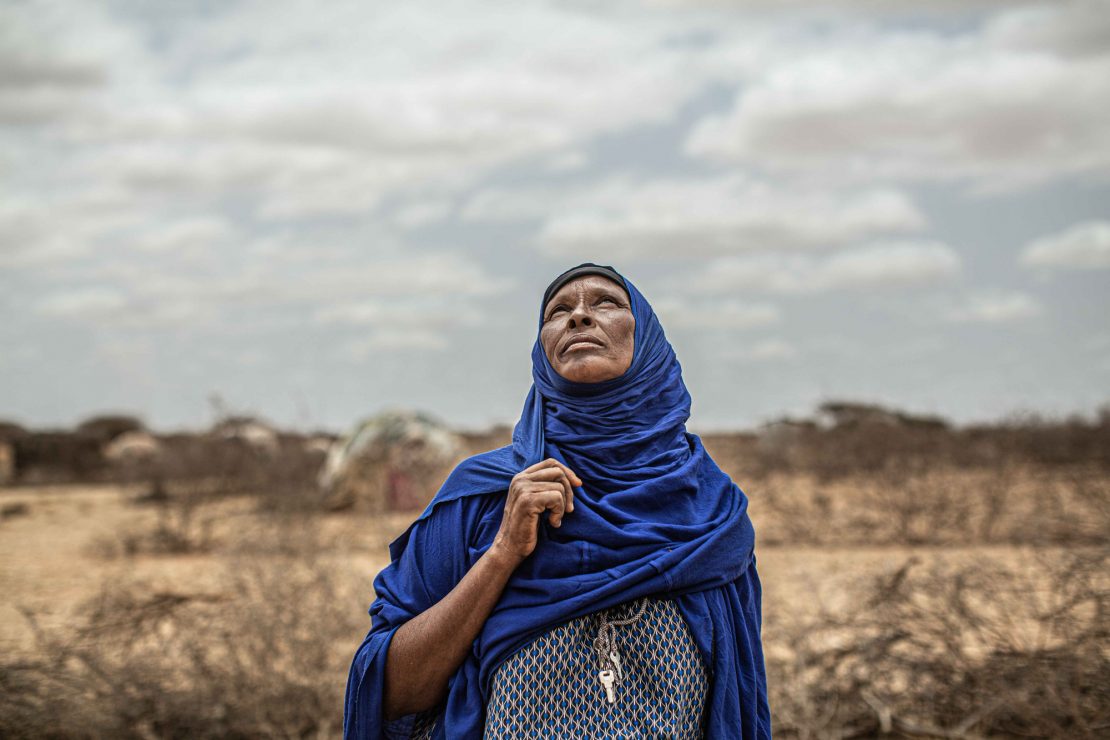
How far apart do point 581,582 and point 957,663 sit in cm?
409

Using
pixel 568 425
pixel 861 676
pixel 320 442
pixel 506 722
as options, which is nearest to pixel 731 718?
pixel 506 722

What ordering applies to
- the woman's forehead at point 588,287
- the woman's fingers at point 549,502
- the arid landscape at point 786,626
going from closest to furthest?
the woman's fingers at point 549,502 < the woman's forehead at point 588,287 < the arid landscape at point 786,626

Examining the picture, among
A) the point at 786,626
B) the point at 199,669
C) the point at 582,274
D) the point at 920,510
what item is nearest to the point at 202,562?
the point at 199,669

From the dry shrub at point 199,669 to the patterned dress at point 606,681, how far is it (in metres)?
4.01

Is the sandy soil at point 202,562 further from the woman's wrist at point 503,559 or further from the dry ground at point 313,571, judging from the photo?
the woman's wrist at point 503,559

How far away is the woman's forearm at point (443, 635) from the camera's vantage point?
2115 mm

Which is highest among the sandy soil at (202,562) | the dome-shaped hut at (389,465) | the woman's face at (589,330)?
the woman's face at (589,330)

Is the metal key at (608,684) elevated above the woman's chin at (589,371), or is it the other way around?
the woman's chin at (589,371)

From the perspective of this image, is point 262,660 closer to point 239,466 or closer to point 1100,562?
point 1100,562

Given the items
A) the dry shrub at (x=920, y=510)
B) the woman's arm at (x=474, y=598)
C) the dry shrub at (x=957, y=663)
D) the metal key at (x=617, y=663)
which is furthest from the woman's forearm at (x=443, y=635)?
the dry shrub at (x=920, y=510)

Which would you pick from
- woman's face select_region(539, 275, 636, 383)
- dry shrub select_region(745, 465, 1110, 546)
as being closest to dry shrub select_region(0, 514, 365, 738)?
woman's face select_region(539, 275, 636, 383)

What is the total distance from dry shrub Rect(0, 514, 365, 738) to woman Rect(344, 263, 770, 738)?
3.82 metres

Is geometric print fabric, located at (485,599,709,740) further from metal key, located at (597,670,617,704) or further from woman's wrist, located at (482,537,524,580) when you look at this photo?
woman's wrist, located at (482,537,524,580)

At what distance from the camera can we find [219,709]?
5.63 m
